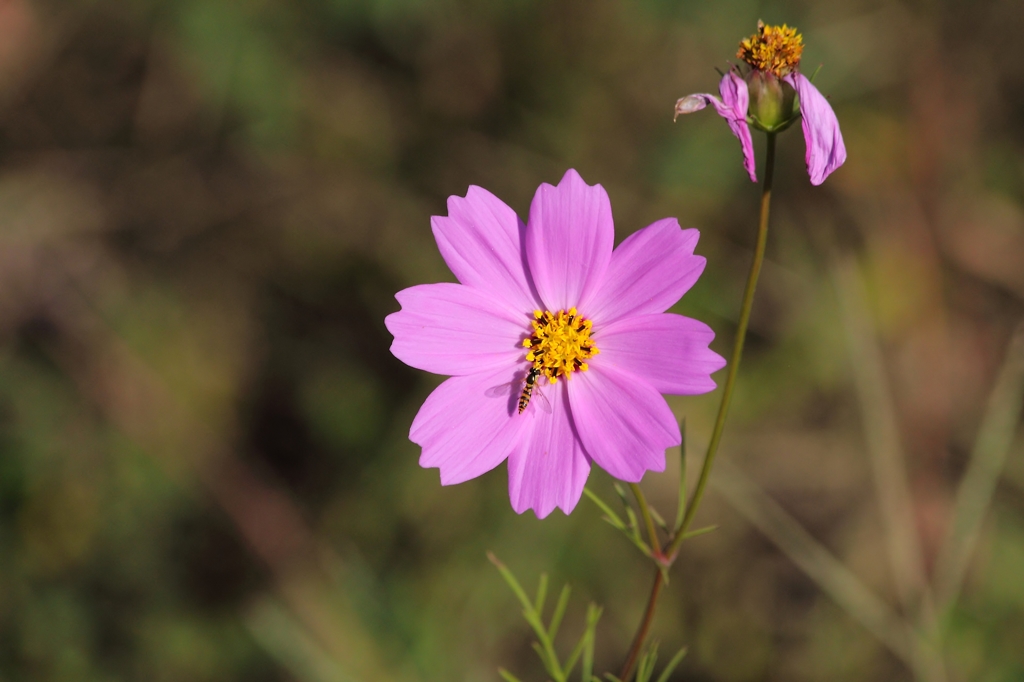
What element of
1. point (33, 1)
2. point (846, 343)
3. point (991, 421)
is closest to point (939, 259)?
point (846, 343)

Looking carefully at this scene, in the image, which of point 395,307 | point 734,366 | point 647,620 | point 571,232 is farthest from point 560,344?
point 395,307

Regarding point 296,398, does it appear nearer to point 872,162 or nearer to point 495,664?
point 495,664

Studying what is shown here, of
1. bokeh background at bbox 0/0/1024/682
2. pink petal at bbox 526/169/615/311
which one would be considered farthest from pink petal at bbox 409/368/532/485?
bokeh background at bbox 0/0/1024/682

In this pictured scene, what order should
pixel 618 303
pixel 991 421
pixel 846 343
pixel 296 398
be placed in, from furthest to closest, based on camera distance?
pixel 296 398
pixel 846 343
pixel 991 421
pixel 618 303

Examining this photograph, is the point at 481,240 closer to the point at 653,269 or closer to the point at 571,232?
the point at 571,232

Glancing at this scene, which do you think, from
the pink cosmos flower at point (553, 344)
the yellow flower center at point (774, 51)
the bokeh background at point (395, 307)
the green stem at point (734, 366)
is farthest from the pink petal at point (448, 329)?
the bokeh background at point (395, 307)

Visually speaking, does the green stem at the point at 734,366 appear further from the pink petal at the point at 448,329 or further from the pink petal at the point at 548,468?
the pink petal at the point at 448,329
